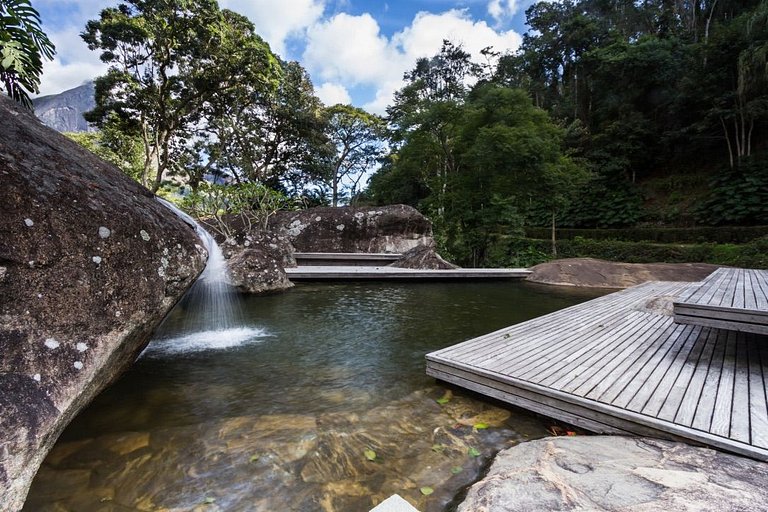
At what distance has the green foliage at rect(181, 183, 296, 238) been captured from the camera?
1082cm

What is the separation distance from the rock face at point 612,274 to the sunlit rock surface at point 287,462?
25.9ft

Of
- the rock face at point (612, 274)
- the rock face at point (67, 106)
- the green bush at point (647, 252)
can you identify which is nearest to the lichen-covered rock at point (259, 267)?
the rock face at point (612, 274)

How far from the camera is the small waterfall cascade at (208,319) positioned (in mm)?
4094

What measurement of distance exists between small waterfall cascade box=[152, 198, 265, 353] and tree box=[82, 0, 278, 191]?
9.45 metres

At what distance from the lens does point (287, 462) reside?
2.11 m

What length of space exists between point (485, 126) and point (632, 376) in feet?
32.1

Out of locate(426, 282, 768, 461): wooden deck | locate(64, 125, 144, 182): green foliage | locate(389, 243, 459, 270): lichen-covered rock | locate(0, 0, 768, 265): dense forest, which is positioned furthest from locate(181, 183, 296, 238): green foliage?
locate(426, 282, 768, 461): wooden deck

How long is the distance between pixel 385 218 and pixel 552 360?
10182mm

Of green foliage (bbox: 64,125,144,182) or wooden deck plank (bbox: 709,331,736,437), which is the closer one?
wooden deck plank (bbox: 709,331,736,437)

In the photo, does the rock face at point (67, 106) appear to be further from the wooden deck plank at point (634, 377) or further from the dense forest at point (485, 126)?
the wooden deck plank at point (634, 377)

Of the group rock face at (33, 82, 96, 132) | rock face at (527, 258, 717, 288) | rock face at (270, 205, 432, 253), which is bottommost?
rock face at (527, 258, 717, 288)

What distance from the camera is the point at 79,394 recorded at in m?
1.64

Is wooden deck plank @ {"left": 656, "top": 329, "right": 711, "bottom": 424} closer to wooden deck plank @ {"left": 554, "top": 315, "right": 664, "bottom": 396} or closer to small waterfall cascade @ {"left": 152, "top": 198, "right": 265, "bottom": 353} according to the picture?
wooden deck plank @ {"left": 554, "top": 315, "right": 664, "bottom": 396}

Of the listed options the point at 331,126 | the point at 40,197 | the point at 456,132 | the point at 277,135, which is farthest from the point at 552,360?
Answer: the point at 331,126
